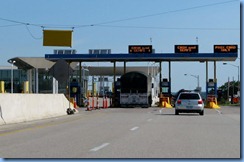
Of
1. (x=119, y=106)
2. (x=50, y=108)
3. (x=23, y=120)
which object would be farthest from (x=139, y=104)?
(x=23, y=120)

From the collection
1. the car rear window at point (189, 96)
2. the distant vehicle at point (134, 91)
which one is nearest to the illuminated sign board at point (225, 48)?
the distant vehicle at point (134, 91)

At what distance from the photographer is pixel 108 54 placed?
62.7 meters

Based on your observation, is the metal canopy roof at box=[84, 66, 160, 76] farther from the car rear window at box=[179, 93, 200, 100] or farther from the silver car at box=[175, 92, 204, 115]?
the silver car at box=[175, 92, 204, 115]

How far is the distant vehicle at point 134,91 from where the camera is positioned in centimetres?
5478

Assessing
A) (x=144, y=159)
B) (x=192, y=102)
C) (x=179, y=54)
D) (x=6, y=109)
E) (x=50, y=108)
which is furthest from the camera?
(x=179, y=54)

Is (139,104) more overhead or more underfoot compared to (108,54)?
more underfoot

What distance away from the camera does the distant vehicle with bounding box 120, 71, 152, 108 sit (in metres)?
54.8

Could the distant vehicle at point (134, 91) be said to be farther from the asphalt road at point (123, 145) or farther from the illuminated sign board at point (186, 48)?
the asphalt road at point (123, 145)

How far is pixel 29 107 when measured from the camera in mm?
29797

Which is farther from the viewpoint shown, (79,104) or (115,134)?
(79,104)

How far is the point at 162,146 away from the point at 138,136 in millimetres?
3495

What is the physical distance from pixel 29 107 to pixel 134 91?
85.6 feet

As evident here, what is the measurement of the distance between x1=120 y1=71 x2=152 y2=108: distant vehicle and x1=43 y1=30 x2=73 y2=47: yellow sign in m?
11.0

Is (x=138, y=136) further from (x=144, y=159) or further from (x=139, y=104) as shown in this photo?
(x=139, y=104)
